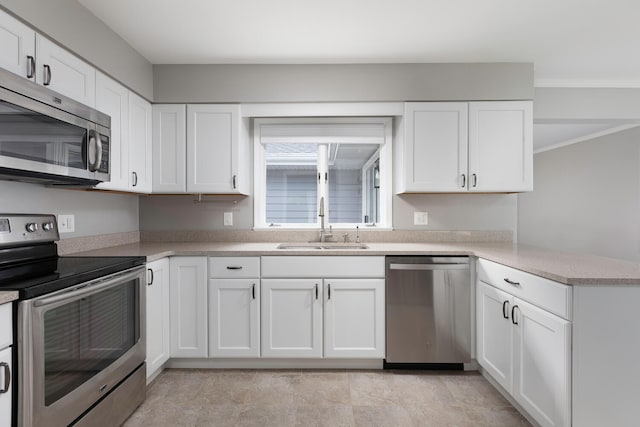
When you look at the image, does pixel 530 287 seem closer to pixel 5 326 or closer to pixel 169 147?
pixel 5 326

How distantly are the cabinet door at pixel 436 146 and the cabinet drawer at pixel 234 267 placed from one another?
134cm

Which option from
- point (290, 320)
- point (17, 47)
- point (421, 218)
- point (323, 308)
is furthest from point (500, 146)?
point (17, 47)

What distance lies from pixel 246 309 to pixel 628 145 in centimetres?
569

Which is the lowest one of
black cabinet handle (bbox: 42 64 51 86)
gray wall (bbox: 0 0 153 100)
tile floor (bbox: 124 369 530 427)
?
tile floor (bbox: 124 369 530 427)

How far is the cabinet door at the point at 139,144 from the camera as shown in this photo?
2492 mm

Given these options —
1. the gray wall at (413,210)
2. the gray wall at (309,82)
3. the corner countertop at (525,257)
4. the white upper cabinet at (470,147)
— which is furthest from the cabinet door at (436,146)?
the corner countertop at (525,257)

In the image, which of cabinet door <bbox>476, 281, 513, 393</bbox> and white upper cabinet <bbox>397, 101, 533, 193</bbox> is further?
white upper cabinet <bbox>397, 101, 533, 193</bbox>

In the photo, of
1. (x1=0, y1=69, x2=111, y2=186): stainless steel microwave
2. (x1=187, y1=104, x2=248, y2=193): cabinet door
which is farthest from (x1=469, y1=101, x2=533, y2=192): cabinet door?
(x1=0, y1=69, x2=111, y2=186): stainless steel microwave

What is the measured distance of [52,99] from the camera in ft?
5.13

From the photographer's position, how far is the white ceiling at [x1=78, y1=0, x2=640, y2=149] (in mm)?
2045

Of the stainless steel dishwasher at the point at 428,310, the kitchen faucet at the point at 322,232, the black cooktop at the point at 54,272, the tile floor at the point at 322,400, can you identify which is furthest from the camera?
the kitchen faucet at the point at 322,232

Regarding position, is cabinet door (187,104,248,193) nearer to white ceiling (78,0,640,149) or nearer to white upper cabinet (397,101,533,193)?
white ceiling (78,0,640,149)

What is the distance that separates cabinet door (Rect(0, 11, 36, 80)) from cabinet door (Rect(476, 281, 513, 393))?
2.73 meters

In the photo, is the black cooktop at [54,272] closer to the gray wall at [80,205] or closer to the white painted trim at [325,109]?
the gray wall at [80,205]
